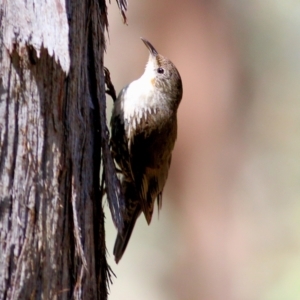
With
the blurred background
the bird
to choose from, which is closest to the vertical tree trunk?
the bird

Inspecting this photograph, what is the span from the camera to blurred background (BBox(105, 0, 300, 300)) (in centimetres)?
579

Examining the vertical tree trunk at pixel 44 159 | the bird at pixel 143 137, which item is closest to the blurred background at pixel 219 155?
the bird at pixel 143 137

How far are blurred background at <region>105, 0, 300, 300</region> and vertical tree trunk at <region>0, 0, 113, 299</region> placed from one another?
3.91 meters

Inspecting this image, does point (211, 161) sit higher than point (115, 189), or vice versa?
point (211, 161)

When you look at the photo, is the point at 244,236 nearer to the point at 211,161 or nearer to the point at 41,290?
the point at 211,161

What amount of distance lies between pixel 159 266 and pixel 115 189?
3.85 m

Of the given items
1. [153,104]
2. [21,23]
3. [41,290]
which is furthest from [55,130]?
[153,104]

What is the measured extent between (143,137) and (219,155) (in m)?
3.15

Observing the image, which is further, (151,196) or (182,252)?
(182,252)

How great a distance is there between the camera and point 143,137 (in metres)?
2.96

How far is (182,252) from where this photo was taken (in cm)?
585

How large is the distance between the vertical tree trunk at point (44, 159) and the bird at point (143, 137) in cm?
95

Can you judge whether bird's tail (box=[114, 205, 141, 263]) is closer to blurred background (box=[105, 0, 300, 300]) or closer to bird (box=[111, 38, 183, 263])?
bird (box=[111, 38, 183, 263])

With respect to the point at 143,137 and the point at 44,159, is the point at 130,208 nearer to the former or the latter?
the point at 143,137
